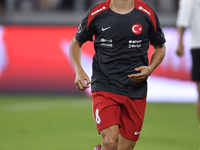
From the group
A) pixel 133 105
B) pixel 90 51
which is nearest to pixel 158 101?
pixel 90 51

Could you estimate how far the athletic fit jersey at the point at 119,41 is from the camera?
402 cm

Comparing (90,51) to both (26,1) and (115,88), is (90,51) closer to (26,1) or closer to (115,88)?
(26,1)

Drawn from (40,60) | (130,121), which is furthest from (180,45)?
(40,60)

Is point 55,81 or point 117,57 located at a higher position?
point 117,57

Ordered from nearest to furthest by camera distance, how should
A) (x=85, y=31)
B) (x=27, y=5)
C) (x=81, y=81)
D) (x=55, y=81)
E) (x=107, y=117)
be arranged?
(x=81, y=81) < (x=107, y=117) < (x=85, y=31) < (x=55, y=81) < (x=27, y=5)

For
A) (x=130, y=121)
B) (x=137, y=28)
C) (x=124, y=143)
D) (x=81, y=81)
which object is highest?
(x=137, y=28)

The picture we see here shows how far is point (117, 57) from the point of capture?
13.3 feet

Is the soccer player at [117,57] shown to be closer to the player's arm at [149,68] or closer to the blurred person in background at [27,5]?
the player's arm at [149,68]

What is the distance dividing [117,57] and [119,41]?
6.1 inches

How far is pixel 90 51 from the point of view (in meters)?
10.3

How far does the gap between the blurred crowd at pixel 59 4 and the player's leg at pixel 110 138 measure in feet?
33.6

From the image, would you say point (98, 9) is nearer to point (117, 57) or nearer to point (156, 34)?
point (117, 57)

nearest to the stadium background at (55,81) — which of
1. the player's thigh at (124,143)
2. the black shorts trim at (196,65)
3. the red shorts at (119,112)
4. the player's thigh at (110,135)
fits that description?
the black shorts trim at (196,65)

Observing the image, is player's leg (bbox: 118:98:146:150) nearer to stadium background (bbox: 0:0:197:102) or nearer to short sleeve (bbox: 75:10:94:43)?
short sleeve (bbox: 75:10:94:43)
